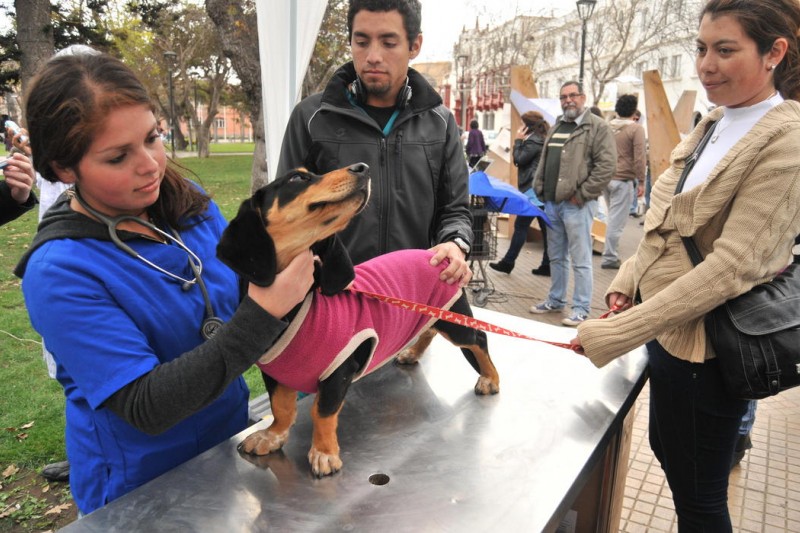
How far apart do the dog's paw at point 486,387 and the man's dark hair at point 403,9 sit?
1337 millimetres

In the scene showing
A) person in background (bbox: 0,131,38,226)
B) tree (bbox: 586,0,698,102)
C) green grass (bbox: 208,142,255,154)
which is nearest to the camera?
person in background (bbox: 0,131,38,226)

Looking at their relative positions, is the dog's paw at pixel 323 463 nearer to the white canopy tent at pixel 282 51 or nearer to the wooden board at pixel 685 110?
the white canopy tent at pixel 282 51

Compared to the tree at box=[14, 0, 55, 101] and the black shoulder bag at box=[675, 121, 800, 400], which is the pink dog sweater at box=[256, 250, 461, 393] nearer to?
the black shoulder bag at box=[675, 121, 800, 400]

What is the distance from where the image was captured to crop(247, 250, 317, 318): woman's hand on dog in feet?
4.00

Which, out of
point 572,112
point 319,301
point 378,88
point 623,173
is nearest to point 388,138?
point 378,88

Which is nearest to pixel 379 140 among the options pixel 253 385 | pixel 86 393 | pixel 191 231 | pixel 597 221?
pixel 191 231

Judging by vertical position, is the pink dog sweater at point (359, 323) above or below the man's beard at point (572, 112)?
below

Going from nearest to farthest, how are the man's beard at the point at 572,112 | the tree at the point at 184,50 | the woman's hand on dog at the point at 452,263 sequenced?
the woman's hand on dog at the point at 452,263, the man's beard at the point at 572,112, the tree at the point at 184,50

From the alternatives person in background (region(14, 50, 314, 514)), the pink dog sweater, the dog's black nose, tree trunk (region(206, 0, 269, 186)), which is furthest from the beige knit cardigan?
tree trunk (region(206, 0, 269, 186))

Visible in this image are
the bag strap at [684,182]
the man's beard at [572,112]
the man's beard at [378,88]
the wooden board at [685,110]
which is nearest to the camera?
the bag strap at [684,182]

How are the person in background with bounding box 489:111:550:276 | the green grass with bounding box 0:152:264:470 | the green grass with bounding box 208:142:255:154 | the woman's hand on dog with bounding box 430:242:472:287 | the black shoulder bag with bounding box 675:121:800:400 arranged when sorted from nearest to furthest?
1. the black shoulder bag with bounding box 675:121:800:400
2. the woman's hand on dog with bounding box 430:242:472:287
3. the green grass with bounding box 0:152:264:470
4. the person in background with bounding box 489:111:550:276
5. the green grass with bounding box 208:142:255:154

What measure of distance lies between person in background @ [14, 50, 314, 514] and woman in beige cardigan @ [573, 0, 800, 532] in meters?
1.11

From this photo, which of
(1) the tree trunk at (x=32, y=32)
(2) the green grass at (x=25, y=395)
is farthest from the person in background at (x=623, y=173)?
(1) the tree trunk at (x=32, y=32)

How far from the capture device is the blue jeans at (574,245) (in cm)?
593
